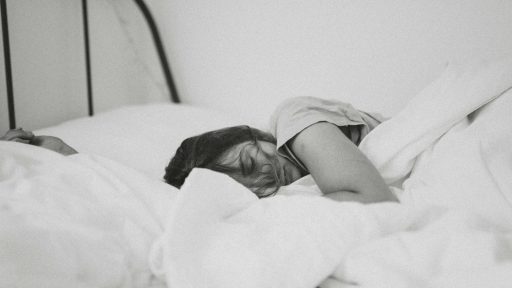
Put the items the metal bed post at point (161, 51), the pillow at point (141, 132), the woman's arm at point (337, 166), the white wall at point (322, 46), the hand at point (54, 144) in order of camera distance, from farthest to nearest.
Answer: the metal bed post at point (161, 51), the white wall at point (322, 46), the pillow at point (141, 132), the hand at point (54, 144), the woman's arm at point (337, 166)

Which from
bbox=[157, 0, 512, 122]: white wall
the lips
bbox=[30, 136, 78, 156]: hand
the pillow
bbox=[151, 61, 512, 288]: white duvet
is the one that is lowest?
the pillow

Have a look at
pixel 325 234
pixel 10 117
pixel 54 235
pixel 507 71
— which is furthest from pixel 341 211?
pixel 10 117

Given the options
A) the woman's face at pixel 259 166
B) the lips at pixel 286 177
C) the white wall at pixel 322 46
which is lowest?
the lips at pixel 286 177

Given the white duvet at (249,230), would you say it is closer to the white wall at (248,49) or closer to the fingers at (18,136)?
the fingers at (18,136)

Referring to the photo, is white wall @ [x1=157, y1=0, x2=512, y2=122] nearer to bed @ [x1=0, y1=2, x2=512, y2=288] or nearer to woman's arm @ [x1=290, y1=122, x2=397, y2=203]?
bed @ [x1=0, y1=2, x2=512, y2=288]

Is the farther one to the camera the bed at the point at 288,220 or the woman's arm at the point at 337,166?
the woman's arm at the point at 337,166

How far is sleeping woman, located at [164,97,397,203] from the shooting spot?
0.71m

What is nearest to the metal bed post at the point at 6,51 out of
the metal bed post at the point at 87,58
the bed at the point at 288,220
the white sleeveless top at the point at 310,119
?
the metal bed post at the point at 87,58

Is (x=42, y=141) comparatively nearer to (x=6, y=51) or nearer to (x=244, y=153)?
(x=6, y=51)

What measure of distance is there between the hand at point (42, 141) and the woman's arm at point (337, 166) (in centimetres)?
56

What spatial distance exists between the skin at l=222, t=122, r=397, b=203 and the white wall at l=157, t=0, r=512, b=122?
58 cm

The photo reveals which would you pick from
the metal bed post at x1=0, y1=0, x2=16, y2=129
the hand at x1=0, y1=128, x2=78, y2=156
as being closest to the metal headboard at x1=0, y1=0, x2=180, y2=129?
the metal bed post at x1=0, y1=0, x2=16, y2=129

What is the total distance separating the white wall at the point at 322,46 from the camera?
47.2 inches

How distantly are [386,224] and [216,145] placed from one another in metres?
0.41
